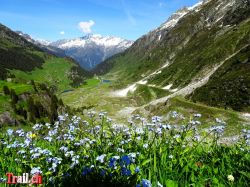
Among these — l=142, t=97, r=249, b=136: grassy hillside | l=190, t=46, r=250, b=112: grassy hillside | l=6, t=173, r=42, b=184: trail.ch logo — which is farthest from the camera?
l=190, t=46, r=250, b=112: grassy hillside

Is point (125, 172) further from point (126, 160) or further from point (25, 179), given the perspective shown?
point (25, 179)

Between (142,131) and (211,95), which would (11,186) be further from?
(211,95)

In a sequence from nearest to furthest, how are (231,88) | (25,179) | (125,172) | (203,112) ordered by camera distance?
(125,172)
(25,179)
(203,112)
(231,88)

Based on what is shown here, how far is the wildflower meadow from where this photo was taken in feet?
21.9

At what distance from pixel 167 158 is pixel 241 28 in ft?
614

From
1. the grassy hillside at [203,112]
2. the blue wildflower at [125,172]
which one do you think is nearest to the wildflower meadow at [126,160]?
the blue wildflower at [125,172]

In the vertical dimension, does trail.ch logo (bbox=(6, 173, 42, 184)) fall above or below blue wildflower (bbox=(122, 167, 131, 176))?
below

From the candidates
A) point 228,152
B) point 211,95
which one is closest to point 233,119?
point 211,95

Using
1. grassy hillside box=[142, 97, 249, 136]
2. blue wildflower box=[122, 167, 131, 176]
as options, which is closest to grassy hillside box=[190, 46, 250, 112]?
grassy hillside box=[142, 97, 249, 136]

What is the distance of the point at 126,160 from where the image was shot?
6273 millimetres

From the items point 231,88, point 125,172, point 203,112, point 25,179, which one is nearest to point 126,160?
point 125,172

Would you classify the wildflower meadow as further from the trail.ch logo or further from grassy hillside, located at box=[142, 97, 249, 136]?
grassy hillside, located at box=[142, 97, 249, 136]

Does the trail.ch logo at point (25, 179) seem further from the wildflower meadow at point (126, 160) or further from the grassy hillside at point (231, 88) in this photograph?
the grassy hillside at point (231, 88)

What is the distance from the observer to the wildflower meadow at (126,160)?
21.9ft
